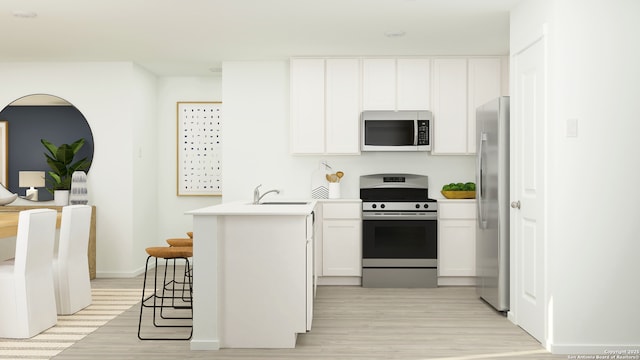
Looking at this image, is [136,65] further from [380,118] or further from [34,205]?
[380,118]

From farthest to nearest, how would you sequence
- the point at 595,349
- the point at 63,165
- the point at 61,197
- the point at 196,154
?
the point at 196,154 → the point at 63,165 → the point at 61,197 → the point at 595,349

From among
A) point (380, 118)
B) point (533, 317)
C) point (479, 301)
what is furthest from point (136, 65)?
point (533, 317)

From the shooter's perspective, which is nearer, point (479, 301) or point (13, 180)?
point (479, 301)

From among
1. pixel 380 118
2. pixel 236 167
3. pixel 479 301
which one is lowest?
pixel 479 301

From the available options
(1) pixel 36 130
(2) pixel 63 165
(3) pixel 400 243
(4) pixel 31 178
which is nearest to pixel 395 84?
(3) pixel 400 243

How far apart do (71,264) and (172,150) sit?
2872 millimetres

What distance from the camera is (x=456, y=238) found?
6.14 metres

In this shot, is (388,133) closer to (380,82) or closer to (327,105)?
(380,82)

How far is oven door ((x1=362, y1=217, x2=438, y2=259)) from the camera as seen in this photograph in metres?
6.09

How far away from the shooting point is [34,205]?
6648mm

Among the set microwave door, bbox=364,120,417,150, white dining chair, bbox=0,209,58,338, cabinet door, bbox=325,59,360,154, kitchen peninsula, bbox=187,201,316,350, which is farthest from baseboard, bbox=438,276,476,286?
white dining chair, bbox=0,209,58,338

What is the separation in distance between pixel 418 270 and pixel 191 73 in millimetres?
3664

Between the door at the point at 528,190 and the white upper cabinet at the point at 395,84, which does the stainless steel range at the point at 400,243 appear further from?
the door at the point at 528,190

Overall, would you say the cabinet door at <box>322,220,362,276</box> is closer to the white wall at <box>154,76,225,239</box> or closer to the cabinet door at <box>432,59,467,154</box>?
the cabinet door at <box>432,59,467,154</box>
